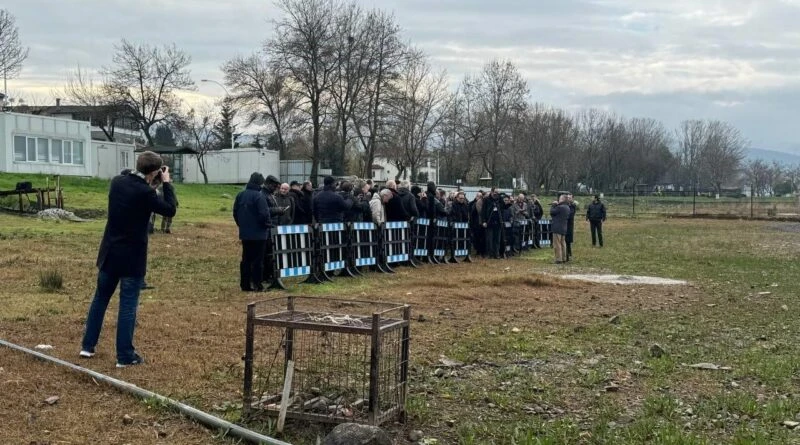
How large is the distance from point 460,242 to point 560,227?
8.71ft

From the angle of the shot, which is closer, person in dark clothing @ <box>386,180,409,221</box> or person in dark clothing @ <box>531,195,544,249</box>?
person in dark clothing @ <box>386,180,409,221</box>

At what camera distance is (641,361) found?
8.56 metres

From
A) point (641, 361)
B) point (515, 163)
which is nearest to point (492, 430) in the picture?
point (641, 361)

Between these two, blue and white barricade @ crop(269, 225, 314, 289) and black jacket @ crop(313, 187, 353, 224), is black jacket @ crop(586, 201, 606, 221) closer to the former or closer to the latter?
black jacket @ crop(313, 187, 353, 224)

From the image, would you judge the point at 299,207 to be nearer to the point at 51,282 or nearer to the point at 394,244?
the point at 394,244

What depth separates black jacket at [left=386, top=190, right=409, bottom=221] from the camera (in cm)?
1856

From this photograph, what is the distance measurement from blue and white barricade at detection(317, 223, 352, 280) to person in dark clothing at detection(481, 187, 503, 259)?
715 centimetres

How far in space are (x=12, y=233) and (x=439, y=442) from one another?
1881 centimetres

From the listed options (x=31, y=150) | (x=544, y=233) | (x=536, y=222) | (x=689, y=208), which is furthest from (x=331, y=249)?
(x=689, y=208)

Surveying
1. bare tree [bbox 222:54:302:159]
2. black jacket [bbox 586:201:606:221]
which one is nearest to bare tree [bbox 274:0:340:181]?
bare tree [bbox 222:54:302:159]

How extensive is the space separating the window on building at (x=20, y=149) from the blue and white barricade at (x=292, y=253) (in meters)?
38.3

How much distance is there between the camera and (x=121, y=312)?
7418 mm

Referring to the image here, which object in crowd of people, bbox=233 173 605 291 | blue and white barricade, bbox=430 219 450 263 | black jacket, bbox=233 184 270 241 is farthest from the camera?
blue and white barricade, bbox=430 219 450 263

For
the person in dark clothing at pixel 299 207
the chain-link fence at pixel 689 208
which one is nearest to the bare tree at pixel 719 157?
the chain-link fence at pixel 689 208
